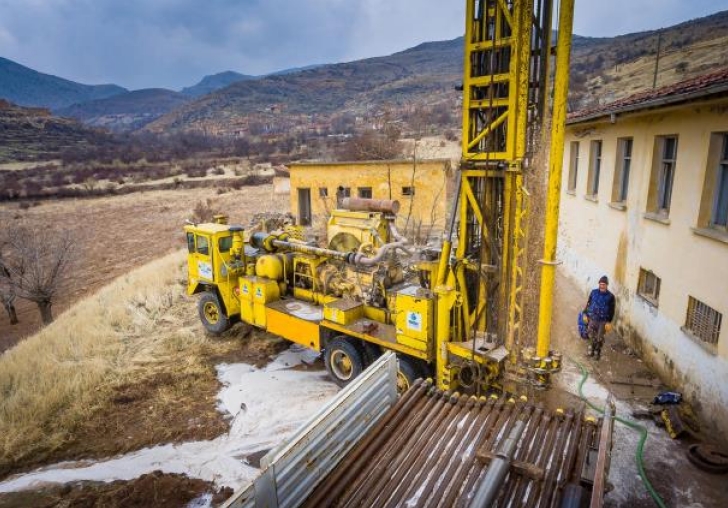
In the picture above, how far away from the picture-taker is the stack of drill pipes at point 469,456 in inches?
125

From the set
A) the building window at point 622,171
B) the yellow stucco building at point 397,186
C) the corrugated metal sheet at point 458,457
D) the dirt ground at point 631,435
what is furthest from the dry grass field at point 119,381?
the building window at point 622,171

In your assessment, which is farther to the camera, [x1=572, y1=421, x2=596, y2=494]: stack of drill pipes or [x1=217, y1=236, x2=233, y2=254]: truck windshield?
[x1=217, y1=236, x2=233, y2=254]: truck windshield

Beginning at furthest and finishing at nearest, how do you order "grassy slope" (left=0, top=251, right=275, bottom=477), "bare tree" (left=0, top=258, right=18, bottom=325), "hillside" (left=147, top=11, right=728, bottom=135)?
"hillside" (left=147, top=11, right=728, bottom=135) < "bare tree" (left=0, top=258, right=18, bottom=325) < "grassy slope" (left=0, top=251, right=275, bottom=477)

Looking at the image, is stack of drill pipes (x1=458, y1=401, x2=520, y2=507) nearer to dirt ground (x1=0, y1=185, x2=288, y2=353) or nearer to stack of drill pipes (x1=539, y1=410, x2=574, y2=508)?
stack of drill pipes (x1=539, y1=410, x2=574, y2=508)

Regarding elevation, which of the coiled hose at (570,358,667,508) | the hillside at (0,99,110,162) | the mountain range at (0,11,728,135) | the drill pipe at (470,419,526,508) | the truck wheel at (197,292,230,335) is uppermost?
the mountain range at (0,11,728,135)

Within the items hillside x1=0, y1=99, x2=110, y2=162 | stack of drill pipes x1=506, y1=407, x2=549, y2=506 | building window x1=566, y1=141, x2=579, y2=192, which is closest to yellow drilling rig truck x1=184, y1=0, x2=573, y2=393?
stack of drill pipes x1=506, y1=407, x2=549, y2=506

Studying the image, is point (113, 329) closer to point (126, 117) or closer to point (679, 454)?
point (679, 454)

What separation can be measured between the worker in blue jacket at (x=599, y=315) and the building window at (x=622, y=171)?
10.0 ft

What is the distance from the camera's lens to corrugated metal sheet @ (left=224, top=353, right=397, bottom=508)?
3033 millimetres

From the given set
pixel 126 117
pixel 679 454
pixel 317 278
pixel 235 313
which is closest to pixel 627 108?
pixel 679 454

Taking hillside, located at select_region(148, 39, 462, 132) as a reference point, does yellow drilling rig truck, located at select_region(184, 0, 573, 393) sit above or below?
below

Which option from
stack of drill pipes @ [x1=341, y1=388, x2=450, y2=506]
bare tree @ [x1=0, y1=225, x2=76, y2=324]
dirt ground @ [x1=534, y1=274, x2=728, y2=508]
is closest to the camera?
stack of drill pipes @ [x1=341, y1=388, x2=450, y2=506]

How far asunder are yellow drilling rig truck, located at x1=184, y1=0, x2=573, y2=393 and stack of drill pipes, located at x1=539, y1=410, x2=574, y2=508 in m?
1.80

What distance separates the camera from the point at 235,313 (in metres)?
10.8
